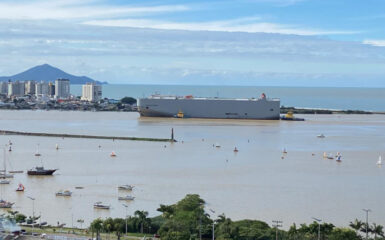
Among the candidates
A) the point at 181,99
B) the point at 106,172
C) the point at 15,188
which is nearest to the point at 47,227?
the point at 15,188

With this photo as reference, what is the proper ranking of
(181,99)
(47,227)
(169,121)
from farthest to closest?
(181,99) → (169,121) → (47,227)

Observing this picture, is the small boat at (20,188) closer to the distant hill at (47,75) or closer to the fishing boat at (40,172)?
the fishing boat at (40,172)

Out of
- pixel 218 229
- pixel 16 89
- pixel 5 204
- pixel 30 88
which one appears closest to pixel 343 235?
pixel 218 229

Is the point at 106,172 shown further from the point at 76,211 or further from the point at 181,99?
the point at 181,99

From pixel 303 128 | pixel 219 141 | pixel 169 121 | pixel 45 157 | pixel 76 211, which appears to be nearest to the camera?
pixel 76 211

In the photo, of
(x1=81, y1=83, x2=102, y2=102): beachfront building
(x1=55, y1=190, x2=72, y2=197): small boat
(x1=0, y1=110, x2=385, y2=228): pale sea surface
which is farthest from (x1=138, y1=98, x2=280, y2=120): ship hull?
(x1=55, y1=190, x2=72, y2=197): small boat

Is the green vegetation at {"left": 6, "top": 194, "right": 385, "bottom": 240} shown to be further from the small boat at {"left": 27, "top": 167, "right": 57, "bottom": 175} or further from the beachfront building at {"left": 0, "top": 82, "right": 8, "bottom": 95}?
the beachfront building at {"left": 0, "top": 82, "right": 8, "bottom": 95}

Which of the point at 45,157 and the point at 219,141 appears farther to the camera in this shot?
the point at 219,141
